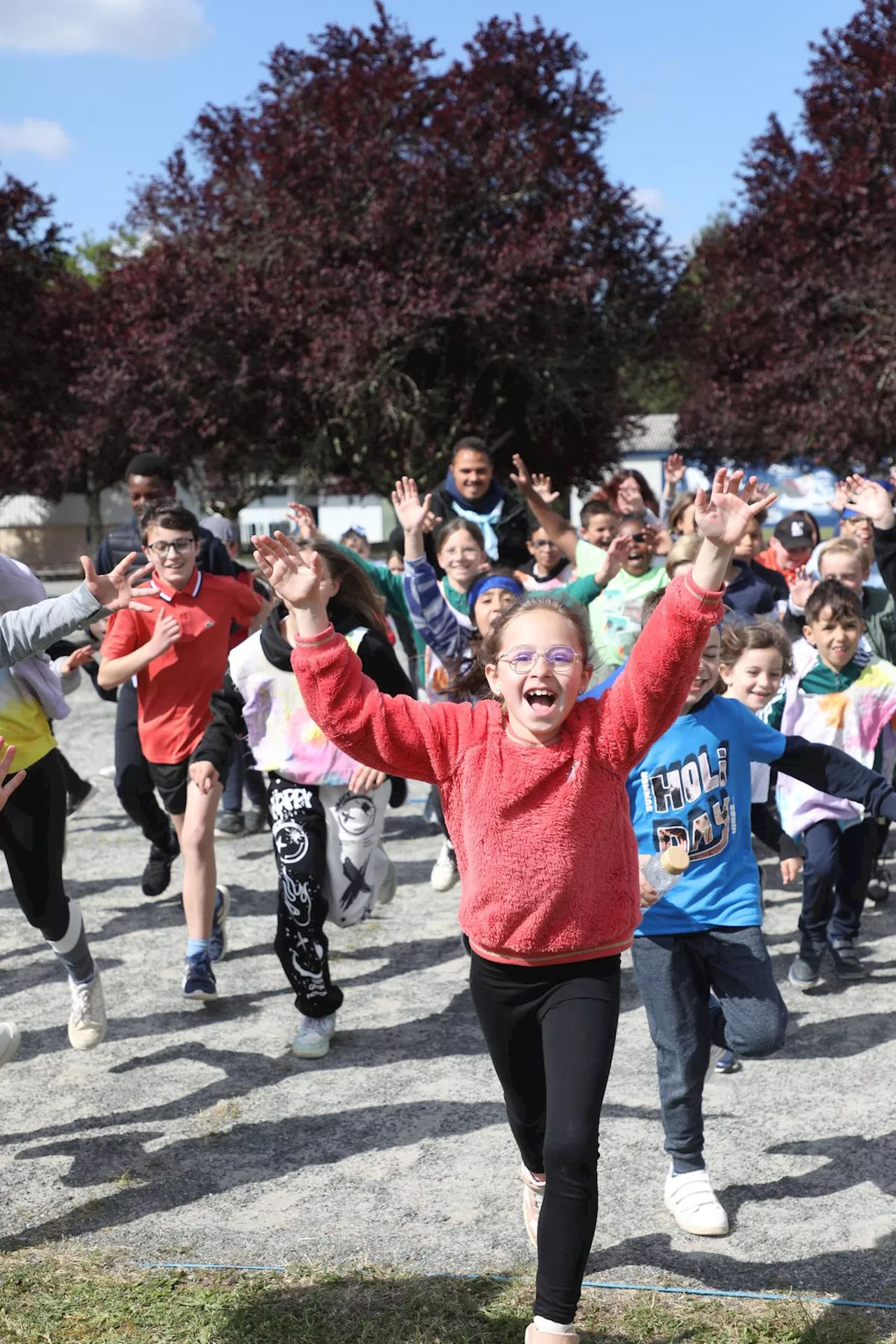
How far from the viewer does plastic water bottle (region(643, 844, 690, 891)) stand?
3666 mm

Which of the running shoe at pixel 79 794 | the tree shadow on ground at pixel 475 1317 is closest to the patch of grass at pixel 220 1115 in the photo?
the tree shadow on ground at pixel 475 1317

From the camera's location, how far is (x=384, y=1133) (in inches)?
183

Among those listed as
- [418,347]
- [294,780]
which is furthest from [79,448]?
[294,780]

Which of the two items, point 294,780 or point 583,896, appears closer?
point 583,896

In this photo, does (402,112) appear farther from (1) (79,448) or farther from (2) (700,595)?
(2) (700,595)

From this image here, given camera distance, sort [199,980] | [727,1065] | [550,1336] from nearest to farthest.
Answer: [550,1336] < [727,1065] < [199,980]

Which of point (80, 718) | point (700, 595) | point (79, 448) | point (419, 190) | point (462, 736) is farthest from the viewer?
point (79, 448)

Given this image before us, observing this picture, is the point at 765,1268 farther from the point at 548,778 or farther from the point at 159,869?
the point at 159,869

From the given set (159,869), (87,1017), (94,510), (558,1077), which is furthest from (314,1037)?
(94,510)

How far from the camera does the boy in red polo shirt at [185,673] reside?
19.3 feet

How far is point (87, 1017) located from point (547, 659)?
9.40ft

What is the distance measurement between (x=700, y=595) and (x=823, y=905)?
3.38 meters

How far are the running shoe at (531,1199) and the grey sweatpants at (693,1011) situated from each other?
0.50 m

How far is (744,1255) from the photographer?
12.2ft
